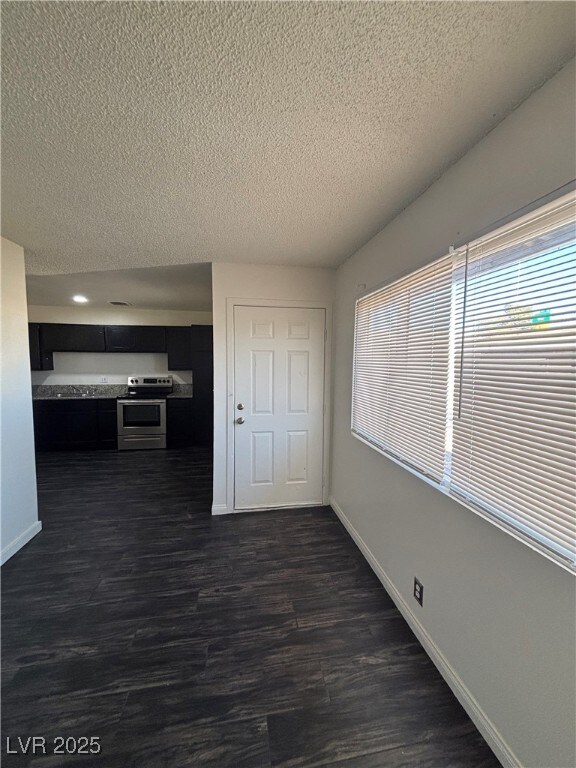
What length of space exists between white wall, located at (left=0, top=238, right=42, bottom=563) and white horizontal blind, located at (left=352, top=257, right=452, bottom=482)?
2.73 metres

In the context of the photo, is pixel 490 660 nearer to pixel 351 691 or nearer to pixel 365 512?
pixel 351 691

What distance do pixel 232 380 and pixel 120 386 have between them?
147 inches

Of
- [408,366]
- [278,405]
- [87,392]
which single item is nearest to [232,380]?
[278,405]

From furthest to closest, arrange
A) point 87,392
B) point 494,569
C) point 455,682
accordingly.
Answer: point 87,392
point 455,682
point 494,569

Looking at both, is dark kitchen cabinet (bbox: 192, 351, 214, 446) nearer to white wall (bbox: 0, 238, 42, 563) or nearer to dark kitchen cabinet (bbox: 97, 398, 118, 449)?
dark kitchen cabinet (bbox: 97, 398, 118, 449)

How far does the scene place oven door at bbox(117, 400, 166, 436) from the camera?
498cm

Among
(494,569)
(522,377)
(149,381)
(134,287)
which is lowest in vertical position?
(494,569)

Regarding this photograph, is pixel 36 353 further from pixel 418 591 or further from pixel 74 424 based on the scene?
pixel 418 591

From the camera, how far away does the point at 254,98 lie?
3.34ft

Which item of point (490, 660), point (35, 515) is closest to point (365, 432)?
point (490, 660)

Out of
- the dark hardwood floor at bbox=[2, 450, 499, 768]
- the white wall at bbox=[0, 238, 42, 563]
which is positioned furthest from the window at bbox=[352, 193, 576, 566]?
the white wall at bbox=[0, 238, 42, 563]

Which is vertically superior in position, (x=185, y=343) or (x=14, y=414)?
(x=185, y=343)

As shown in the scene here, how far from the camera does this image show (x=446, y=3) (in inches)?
29.4

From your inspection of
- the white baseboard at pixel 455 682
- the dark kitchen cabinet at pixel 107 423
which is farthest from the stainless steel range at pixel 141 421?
the white baseboard at pixel 455 682
